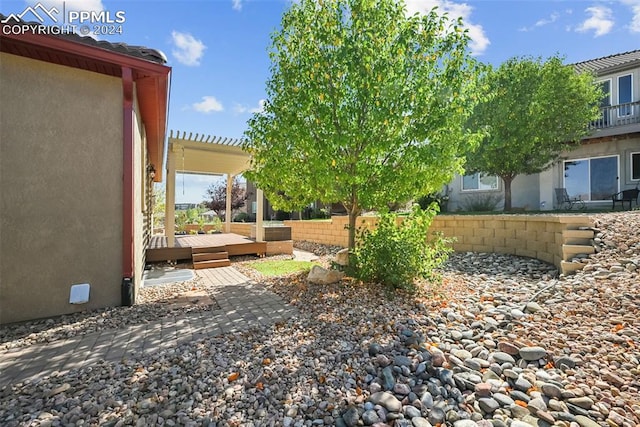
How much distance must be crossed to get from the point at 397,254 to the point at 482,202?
12.3 meters

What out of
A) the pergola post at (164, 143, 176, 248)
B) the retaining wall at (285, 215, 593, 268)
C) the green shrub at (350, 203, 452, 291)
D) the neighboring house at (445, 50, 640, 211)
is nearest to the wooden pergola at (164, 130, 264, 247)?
the pergola post at (164, 143, 176, 248)

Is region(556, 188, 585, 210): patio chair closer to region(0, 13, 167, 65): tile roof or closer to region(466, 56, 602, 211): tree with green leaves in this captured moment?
region(466, 56, 602, 211): tree with green leaves

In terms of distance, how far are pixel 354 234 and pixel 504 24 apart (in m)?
7.16

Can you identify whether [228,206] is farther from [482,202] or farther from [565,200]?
[565,200]

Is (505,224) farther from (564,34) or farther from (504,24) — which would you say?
(564,34)

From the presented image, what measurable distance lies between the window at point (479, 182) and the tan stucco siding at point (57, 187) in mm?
14999

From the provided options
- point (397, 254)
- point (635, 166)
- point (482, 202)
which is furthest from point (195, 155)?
point (635, 166)

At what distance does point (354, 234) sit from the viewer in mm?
5809

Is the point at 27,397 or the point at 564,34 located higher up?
the point at 564,34

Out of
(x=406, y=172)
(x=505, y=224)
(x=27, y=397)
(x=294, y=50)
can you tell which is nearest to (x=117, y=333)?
(x=27, y=397)

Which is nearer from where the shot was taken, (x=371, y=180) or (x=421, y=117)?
(x=421, y=117)

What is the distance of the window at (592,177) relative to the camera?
40.7 ft

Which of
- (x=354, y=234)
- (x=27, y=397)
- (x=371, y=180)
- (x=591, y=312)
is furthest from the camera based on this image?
(x=354, y=234)

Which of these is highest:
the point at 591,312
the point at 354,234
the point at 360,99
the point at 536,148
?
the point at 536,148
